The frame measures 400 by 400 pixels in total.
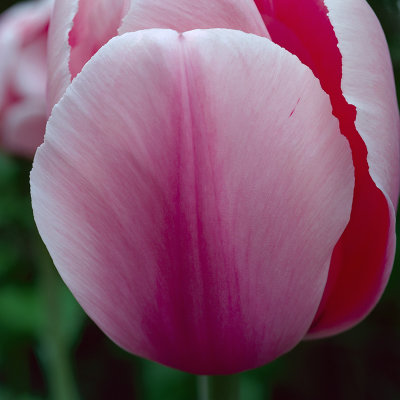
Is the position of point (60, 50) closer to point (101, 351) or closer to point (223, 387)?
point (223, 387)

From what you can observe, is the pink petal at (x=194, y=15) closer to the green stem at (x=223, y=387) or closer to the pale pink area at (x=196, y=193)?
the pale pink area at (x=196, y=193)

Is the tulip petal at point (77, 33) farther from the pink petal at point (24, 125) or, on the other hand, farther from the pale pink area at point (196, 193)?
the pink petal at point (24, 125)

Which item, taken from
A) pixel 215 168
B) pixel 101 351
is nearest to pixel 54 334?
pixel 101 351

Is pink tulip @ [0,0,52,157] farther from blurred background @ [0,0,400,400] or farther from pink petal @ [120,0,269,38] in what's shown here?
pink petal @ [120,0,269,38]

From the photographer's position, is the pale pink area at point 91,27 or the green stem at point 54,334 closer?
the pale pink area at point 91,27

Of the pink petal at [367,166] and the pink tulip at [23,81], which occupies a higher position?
the pink petal at [367,166]

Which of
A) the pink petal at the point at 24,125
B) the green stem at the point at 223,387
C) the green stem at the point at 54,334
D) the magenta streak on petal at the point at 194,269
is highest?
the magenta streak on petal at the point at 194,269

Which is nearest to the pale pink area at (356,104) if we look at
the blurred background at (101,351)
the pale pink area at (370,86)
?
the pale pink area at (370,86)
